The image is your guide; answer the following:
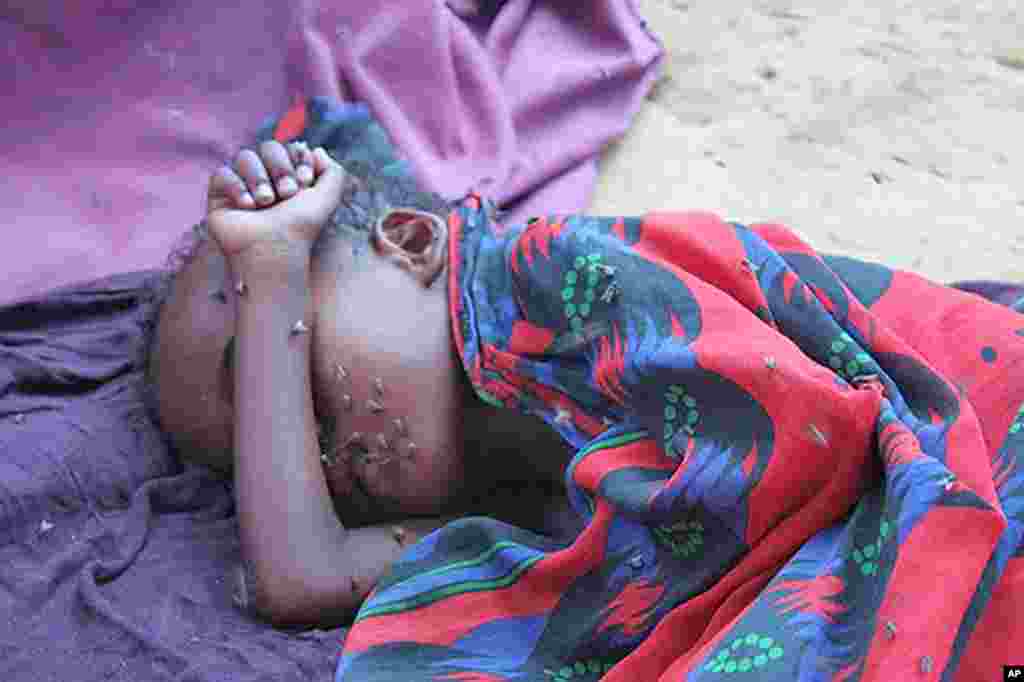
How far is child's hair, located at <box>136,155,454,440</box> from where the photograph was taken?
65.6 inches

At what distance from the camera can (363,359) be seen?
1.59m

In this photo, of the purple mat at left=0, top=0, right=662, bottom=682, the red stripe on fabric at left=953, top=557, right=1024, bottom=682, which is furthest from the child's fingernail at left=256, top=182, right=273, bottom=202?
the red stripe on fabric at left=953, top=557, right=1024, bottom=682

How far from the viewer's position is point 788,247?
152cm

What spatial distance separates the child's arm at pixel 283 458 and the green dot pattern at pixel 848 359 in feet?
1.79

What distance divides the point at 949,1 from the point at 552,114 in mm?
967

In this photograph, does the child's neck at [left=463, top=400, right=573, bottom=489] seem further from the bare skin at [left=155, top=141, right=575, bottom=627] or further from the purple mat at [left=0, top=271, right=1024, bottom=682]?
the purple mat at [left=0, top=271, right=1024, bottom=682]

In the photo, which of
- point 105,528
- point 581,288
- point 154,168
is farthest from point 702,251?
point 154,168

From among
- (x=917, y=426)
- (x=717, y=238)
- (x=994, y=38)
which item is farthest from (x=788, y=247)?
(x=994, y=38)

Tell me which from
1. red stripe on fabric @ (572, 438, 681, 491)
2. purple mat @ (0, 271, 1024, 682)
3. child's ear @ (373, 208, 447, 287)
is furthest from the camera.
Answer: child's ear @ (373, 208, 447, 287)

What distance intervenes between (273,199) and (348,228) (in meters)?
0.10

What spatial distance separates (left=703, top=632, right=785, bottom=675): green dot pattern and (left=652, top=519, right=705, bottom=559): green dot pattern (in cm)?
17

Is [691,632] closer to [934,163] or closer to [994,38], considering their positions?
[934,163]

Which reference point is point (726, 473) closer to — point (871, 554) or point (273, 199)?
point (871, 554)

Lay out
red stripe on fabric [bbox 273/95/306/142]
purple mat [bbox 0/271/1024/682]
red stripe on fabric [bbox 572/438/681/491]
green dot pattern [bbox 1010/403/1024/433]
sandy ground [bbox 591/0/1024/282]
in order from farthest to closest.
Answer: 1. sandy ground [bbox 591/0/1024/282]
2. red stripe on fabric [bbox 273/95/306/142]
3. purple mat [bbox 0/271/1024/682]
4. red stripe on fabric [bbox 572/438/681/491]
5. green dot pattern [bbox 1010/403/1024/433]
